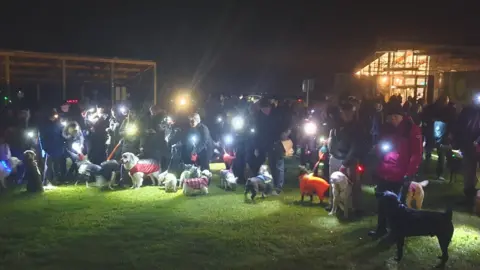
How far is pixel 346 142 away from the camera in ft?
26.5

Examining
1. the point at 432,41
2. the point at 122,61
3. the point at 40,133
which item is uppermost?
the point at 432,41

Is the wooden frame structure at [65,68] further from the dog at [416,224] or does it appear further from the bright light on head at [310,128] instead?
the dog at [416,224]

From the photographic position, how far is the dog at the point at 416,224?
5902 mm

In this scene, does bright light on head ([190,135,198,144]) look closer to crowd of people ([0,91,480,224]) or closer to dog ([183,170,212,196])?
crowd of people ([0,91,480,224])

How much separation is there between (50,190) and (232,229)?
5105mm

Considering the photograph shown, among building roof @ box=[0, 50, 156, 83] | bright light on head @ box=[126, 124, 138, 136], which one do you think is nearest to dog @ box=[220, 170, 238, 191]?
bright light on head @ box=[126, 124, 138, 136]

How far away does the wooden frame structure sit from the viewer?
15477 millimetres

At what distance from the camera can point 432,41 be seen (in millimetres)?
18172

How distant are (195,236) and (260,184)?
280cm

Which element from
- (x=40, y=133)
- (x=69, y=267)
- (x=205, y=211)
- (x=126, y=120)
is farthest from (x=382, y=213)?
(x=40, y=133)

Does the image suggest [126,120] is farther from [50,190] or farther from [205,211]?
[205,211]

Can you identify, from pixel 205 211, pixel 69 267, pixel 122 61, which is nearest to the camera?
pixel 69 267

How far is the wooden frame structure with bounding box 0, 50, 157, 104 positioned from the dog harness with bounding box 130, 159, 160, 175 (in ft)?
21.7

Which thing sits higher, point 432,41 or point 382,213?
point 432,41
